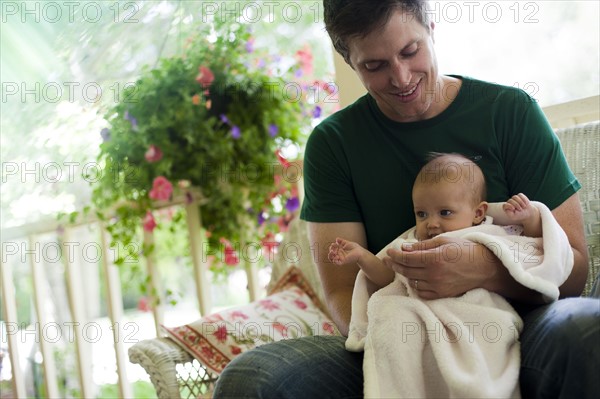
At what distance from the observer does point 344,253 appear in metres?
1.41

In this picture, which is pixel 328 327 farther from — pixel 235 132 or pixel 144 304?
pixel 144 304

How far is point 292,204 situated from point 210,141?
38 cm

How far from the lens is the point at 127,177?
2.75 meters

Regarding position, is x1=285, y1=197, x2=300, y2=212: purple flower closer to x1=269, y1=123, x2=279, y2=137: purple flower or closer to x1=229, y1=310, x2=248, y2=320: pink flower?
x1=269, y1=123, x2=279, y2=137: purple flower

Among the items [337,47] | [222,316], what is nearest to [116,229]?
[222,316]

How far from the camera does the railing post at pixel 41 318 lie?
3061mm

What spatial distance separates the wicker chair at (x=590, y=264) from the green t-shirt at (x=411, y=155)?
0.35 m

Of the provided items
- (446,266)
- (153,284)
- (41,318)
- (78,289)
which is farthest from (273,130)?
(446,266)

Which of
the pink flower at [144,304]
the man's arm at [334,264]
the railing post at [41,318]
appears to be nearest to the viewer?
the man's arm at [334,264]

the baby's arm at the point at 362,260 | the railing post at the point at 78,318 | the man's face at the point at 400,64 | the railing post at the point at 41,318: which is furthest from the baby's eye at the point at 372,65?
the railing post at the point at 41,318

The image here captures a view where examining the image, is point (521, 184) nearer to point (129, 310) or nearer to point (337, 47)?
point (337, 47)

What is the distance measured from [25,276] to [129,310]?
1146mm

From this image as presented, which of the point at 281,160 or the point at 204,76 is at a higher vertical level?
the point at 204,76

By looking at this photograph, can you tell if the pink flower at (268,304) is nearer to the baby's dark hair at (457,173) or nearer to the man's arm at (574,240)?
the baby's dark hair at (457,173)
